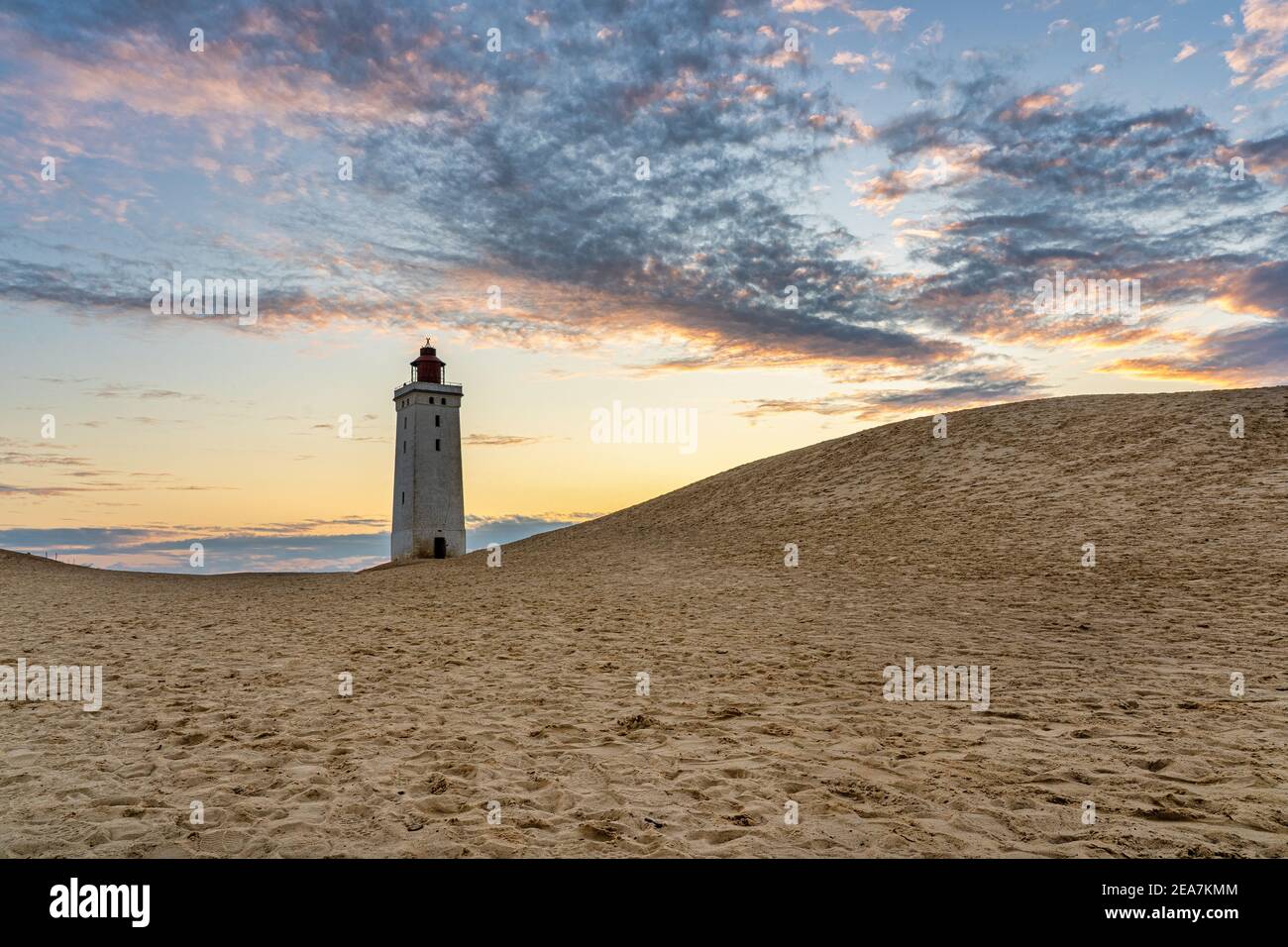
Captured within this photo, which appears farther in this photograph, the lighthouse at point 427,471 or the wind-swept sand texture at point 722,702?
the lighthouse at point 427,471

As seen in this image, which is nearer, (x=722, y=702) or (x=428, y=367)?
(x=722, y=702)

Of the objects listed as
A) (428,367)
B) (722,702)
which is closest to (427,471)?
(428,367)

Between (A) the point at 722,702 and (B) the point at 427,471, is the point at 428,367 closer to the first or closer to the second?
(B) the point at 427,471

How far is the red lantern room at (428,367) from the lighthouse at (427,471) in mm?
66

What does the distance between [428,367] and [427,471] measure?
24.1 feet

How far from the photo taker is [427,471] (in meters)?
→ 49.3

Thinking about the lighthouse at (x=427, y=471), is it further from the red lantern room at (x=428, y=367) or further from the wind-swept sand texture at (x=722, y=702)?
the wind-swept sand texture at (x=722, y=702)

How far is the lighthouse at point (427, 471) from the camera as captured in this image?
48812mm

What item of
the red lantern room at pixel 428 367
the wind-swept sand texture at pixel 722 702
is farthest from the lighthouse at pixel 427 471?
the wind-swept sand texture at pixel 722 702

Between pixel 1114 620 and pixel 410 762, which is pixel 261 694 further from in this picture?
pixel 1114 620

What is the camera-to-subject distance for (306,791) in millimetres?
7055

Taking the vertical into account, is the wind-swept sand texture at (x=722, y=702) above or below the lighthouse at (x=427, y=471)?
below
